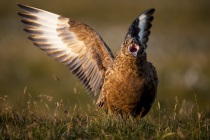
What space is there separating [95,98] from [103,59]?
154 inches

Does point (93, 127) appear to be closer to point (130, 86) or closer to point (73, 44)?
point (130, 86)

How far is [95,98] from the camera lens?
435 inches

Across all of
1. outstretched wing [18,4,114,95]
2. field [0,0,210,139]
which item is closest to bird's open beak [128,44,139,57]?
outstretched wing [18,4,114,95]

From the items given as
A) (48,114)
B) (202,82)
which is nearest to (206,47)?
(202,82)

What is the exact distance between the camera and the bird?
6.38 meters

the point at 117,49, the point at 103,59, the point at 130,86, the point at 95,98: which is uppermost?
the point at 103,59

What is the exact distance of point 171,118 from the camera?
6195mm

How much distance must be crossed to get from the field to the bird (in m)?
0.23

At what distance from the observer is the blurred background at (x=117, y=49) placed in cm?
1352

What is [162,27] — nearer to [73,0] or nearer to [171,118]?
[73,0]

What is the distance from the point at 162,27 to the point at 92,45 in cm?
1593

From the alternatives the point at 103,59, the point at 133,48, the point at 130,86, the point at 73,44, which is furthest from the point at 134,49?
the point at 73,44

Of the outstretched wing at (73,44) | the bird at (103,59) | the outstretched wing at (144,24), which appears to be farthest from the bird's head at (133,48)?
the outstretched wing at (144,24)

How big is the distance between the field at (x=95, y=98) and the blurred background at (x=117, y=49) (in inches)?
1.0
